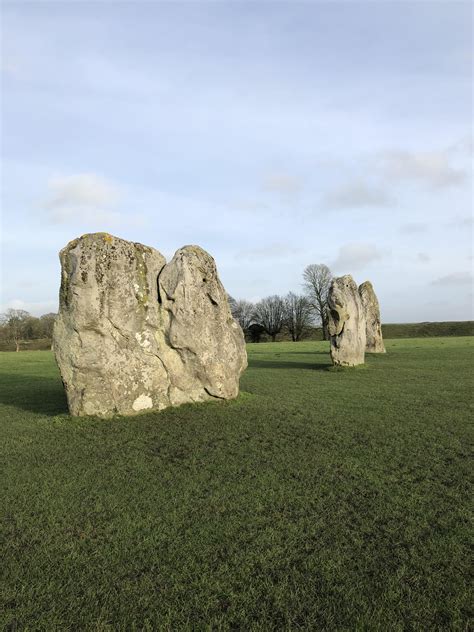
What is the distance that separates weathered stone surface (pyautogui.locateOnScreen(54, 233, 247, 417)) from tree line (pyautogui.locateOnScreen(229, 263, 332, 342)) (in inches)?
2112

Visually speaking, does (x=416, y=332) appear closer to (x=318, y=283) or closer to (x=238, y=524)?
(x=318, y=283)

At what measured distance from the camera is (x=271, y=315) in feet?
264

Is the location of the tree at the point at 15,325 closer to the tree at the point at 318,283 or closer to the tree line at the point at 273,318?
the tree line at the point at 273,318

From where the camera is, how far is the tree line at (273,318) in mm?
66250

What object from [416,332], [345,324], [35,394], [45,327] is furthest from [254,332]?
[35,394]

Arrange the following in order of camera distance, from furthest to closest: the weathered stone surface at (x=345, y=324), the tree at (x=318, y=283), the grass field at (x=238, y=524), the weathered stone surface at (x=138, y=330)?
the tree at (x=318, y=283) < the weathered stone surface at (x=345, y=324) < the weathered stone surface at (x=138, y=330) < the grass field at (x=238, y=524)

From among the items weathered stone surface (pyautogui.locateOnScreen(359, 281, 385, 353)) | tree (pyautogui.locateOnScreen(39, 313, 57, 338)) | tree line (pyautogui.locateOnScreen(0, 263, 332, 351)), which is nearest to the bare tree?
tree line (pyautogui.locateOnScreen(0, 263, 332, 351))

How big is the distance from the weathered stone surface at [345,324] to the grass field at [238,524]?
9641mm

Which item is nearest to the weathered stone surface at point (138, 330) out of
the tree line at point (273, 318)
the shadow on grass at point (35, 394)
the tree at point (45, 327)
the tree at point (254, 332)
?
the shadow on grass at point (35, 394)

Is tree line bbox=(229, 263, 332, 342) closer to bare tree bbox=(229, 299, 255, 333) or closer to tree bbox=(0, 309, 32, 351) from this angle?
bare tree bbox=(229, 299, 255, 333)

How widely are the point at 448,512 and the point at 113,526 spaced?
141 inches

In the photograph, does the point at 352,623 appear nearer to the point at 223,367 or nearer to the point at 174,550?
the point at 174,550

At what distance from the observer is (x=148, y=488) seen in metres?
5.75

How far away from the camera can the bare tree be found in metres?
83.4
